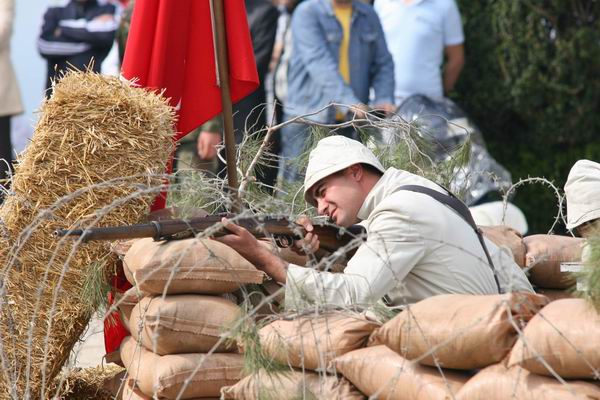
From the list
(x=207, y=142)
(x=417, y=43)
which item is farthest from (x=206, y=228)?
(x=417, y=43)

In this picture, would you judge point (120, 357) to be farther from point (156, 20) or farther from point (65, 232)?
point (156, 20)

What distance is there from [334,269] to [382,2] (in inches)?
232

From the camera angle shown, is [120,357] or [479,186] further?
[479,186]

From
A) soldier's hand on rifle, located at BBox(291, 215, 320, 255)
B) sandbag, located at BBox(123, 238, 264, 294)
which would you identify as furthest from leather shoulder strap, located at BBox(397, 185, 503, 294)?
sandbag, located at BBox(123, 238, 264, 294)

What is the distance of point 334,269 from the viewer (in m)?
5.98

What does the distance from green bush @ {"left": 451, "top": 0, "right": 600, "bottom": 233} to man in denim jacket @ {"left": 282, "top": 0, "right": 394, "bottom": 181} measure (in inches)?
77.8

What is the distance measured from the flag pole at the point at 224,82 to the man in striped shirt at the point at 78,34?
5445mm

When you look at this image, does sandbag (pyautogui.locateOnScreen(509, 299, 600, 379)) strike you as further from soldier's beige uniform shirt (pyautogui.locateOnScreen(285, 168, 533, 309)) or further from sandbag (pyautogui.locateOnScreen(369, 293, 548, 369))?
soldier's beige uniform shirt (pyautogui.locateOnScreen(285, 168, 533, 309))

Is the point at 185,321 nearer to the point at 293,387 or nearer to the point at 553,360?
the point at 293,387

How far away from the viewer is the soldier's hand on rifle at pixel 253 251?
5.52m

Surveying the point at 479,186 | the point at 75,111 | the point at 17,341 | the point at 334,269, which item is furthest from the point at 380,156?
the point at 479,186

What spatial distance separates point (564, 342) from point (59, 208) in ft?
8.64

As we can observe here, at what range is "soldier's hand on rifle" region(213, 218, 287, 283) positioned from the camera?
5520 mm

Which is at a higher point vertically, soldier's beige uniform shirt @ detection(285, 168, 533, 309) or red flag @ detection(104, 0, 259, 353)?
red flag @ detection(104, 0, 259, 353)
